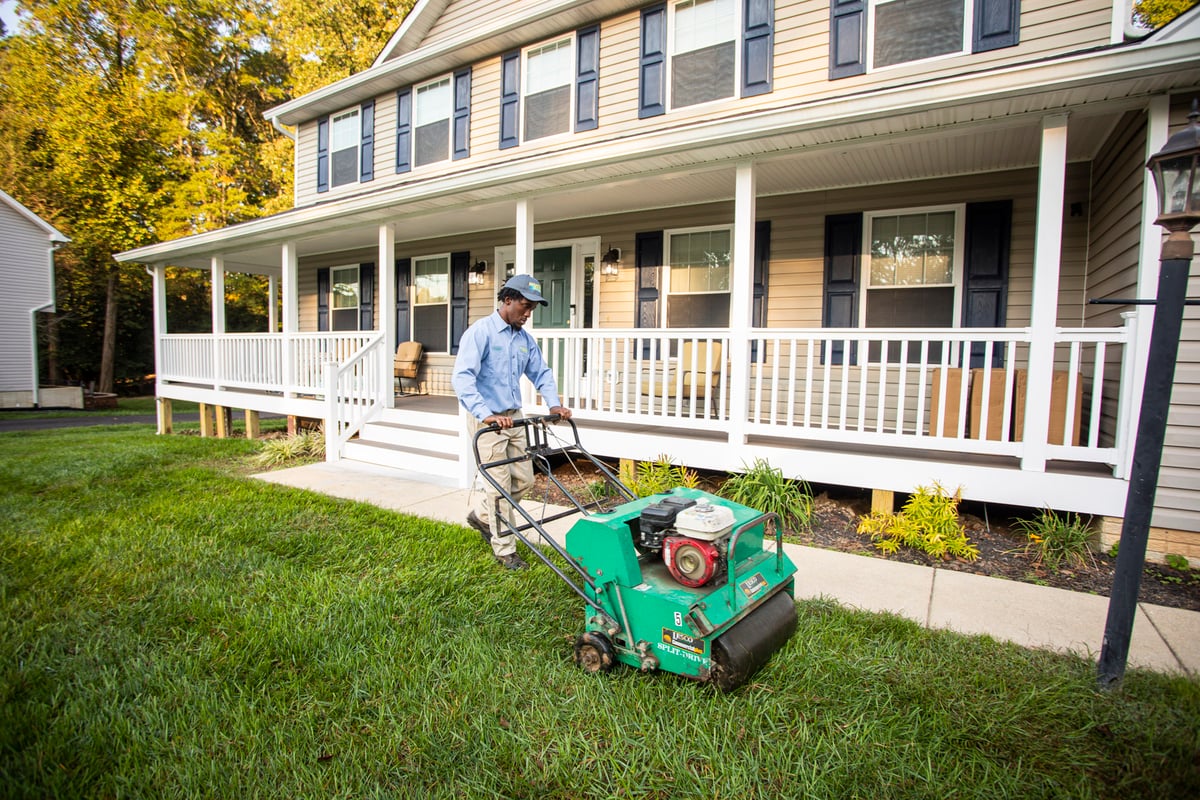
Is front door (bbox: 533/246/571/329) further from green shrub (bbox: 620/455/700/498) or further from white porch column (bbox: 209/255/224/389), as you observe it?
white porch column (bbox: 209/255/224/389)

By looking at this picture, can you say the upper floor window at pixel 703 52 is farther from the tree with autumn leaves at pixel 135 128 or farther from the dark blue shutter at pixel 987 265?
the tree with autumn leaves at pixel 135 128

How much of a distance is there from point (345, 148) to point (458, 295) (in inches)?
169

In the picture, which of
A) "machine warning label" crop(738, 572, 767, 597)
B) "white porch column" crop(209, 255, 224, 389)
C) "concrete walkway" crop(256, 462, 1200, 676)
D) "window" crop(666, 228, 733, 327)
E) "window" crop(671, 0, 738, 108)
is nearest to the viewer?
"machine warning label" crop(738, 572, 767, 597)

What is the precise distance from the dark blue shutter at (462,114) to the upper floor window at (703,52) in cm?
325

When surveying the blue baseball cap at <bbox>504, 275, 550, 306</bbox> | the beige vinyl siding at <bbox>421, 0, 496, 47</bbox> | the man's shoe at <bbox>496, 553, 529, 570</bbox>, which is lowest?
the man's shoe at <bbox>496, 553, 529, 570</bbox>

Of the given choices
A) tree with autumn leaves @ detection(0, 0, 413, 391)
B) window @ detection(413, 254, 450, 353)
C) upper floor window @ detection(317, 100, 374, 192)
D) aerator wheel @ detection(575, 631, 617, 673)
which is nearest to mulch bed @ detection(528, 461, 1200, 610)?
aerator wheel @ detection(575, 631, 617, 673)

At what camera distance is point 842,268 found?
6.89 m

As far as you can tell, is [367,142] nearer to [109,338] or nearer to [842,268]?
[842,268]

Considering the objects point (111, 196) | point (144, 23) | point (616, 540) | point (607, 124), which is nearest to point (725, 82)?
point (607, 124)

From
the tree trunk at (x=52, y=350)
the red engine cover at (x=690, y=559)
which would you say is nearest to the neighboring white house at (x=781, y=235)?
the red engine cover at (x=690, y=559)

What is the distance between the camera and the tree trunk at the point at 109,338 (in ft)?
64.5

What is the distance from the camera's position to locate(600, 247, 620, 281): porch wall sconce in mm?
8367

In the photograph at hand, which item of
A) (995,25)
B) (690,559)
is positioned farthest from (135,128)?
(690,559)

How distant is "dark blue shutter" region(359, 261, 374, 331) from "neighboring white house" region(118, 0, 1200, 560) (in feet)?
0.37
